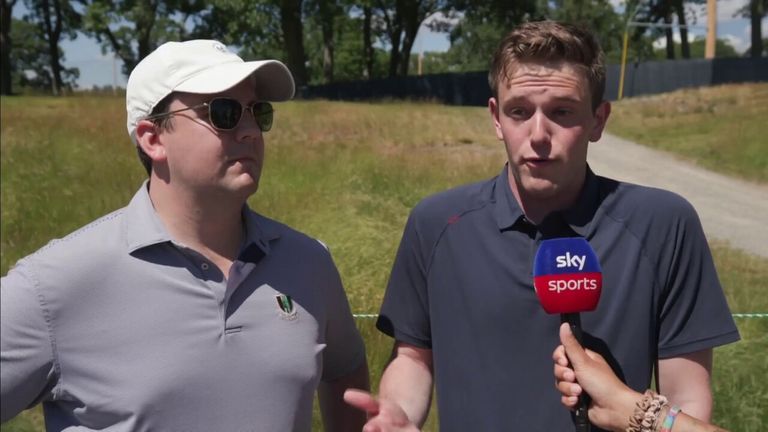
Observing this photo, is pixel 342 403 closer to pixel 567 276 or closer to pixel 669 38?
pixel 567 276

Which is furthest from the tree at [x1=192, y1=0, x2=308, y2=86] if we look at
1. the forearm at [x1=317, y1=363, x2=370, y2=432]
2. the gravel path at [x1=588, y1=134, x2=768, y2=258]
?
the forearm at [x1=317, y1=363, x2=370, y2=432]

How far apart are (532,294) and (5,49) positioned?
49.3 meters

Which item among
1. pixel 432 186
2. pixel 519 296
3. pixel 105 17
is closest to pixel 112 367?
pixel 519 296

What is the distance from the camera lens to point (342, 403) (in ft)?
10.3

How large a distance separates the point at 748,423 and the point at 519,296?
2.90m

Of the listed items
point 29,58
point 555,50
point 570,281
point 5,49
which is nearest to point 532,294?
point 570,281

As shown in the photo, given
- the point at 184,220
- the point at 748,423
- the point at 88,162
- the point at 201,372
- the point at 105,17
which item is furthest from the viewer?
the point at 105,17

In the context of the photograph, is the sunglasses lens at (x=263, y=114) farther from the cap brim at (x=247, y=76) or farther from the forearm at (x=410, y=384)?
the forearm at (x=410, y=384)

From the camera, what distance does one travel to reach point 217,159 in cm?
258

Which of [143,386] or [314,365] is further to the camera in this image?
[314,365]

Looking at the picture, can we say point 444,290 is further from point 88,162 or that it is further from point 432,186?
point 88,162

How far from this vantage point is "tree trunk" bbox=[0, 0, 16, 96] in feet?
145

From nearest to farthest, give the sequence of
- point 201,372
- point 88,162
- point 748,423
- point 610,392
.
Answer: point 610,392 < point 201,372 < point 748,423 < point 88,162

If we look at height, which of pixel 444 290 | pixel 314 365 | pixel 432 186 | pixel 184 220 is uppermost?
pixel 184 220
